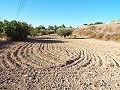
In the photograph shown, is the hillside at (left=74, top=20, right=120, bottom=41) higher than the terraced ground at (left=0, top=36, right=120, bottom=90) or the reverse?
the reverse

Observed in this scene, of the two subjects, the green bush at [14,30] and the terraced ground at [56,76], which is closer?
the terraced ground at [56,76]

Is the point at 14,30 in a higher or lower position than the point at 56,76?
higher

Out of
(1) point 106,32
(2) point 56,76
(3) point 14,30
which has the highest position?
(3) point 14,30

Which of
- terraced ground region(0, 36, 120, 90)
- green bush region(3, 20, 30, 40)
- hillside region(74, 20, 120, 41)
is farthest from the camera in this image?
hillside region(74, 20, 120, 41)

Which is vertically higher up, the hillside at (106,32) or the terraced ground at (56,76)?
the terraced ground at (56,76)

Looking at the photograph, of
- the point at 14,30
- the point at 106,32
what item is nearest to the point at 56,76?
the point at 14,30

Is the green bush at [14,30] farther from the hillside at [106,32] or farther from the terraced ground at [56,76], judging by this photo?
the terraced ground at [56,76]

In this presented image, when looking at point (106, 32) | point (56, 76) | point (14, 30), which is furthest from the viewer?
point (106, 32)

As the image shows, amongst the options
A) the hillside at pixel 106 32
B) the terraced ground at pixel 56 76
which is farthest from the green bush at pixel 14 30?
the terraced ground at pixel 56 76

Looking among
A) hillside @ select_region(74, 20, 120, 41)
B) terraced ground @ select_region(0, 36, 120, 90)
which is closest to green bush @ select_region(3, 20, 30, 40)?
hillside @ select_region(74, 20, 120, 41)

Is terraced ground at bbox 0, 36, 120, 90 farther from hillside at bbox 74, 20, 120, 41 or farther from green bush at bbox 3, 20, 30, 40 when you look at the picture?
hillside at bbox 74, 20, 120, 41

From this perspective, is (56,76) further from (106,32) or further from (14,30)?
(106,32)

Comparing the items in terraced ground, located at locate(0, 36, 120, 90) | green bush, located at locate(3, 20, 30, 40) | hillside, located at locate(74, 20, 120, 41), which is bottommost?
hillside, located at locate(74, 20, 120, 41)

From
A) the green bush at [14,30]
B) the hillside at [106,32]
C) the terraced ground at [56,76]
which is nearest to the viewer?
the terraced ground at [56,76]
